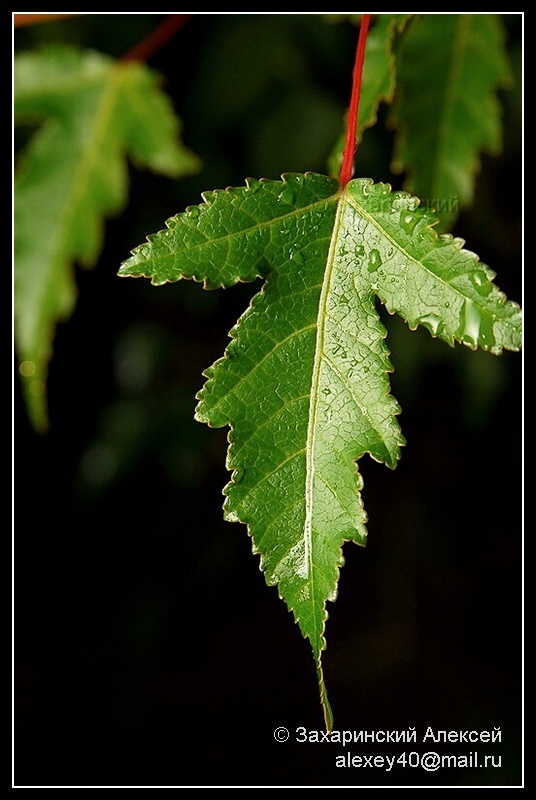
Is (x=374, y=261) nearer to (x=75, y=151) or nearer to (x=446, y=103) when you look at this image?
(x=446, y=103)

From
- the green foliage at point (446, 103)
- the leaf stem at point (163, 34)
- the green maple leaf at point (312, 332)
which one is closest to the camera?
the green maple leaf at point (312, 332)

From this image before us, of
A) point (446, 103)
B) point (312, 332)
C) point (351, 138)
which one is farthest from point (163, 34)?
point (312, 332)

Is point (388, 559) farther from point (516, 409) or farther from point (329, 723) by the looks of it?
point (329, 723)

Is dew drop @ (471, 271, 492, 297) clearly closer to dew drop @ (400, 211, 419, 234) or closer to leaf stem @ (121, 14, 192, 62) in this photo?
dew drop @ (400, 211, 419, 234)

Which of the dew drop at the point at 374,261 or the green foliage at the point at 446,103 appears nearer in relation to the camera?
the dew drop at the point at 374,261

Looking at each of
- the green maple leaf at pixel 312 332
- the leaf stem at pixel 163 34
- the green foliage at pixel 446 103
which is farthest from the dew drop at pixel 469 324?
the leaf stem at pixel 163 34

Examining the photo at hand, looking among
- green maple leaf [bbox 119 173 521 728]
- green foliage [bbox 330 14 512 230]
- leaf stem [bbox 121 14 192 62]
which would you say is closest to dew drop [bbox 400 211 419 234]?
green maple leaf [bbox 119 173 521 728]

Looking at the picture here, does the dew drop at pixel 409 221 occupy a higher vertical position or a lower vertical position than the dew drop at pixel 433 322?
higher

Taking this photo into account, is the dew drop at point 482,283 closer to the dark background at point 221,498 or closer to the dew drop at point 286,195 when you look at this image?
the dew drop at point 286,195
